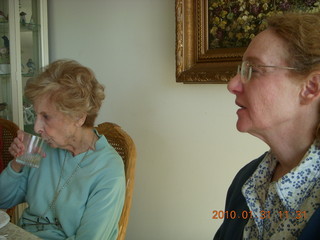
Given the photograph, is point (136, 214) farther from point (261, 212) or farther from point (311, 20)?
point (311, 20)

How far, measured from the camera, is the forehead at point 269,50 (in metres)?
0.90

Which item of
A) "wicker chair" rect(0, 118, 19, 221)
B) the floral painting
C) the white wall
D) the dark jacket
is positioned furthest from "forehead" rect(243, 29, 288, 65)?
"wicker chair" rect(0, 118, 19, 221)

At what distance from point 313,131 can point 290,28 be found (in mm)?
282

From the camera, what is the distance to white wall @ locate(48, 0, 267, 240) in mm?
1783

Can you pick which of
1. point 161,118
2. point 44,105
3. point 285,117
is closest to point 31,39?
point 161,118

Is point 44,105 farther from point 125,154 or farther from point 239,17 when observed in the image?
point 239,17


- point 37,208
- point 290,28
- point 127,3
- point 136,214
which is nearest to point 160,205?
point 136,214

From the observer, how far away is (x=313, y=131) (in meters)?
0.90

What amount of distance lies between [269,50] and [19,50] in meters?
2.04

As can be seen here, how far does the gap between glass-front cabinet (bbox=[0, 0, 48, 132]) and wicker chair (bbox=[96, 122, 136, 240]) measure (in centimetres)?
112

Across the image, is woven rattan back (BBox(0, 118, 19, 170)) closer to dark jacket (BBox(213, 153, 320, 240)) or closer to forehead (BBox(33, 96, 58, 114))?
forehead (BBox(33, 96, 58, 114))

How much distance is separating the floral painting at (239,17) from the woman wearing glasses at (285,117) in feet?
1.97

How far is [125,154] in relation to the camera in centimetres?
152

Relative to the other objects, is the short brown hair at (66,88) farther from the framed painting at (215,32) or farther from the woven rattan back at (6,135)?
the woven rattan back at (6,135)
